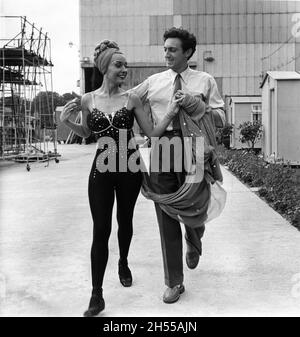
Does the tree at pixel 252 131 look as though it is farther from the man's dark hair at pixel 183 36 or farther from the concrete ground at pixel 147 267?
the man's dark hair at pixel 183 36

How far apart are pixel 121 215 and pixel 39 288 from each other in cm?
87

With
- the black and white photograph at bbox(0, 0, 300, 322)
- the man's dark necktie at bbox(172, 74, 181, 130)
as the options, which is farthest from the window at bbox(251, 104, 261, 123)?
the man's dark necktie at bbox(172, 74, 181, 130)

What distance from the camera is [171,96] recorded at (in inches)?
148

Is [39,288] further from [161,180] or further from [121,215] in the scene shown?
[161,180]

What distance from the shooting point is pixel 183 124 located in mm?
3691

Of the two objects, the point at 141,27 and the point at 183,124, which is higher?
the point at 141,27

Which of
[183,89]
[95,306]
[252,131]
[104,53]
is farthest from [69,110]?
[252,131]

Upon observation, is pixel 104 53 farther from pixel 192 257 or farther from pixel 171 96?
pixel 192 257

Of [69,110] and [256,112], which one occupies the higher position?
[256,112]

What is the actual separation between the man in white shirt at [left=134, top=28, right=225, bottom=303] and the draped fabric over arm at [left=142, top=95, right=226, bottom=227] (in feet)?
0.23

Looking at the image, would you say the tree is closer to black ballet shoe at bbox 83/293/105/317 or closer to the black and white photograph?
the black and white photograph

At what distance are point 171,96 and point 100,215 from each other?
3.08ft

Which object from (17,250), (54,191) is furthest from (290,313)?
(54,191)
